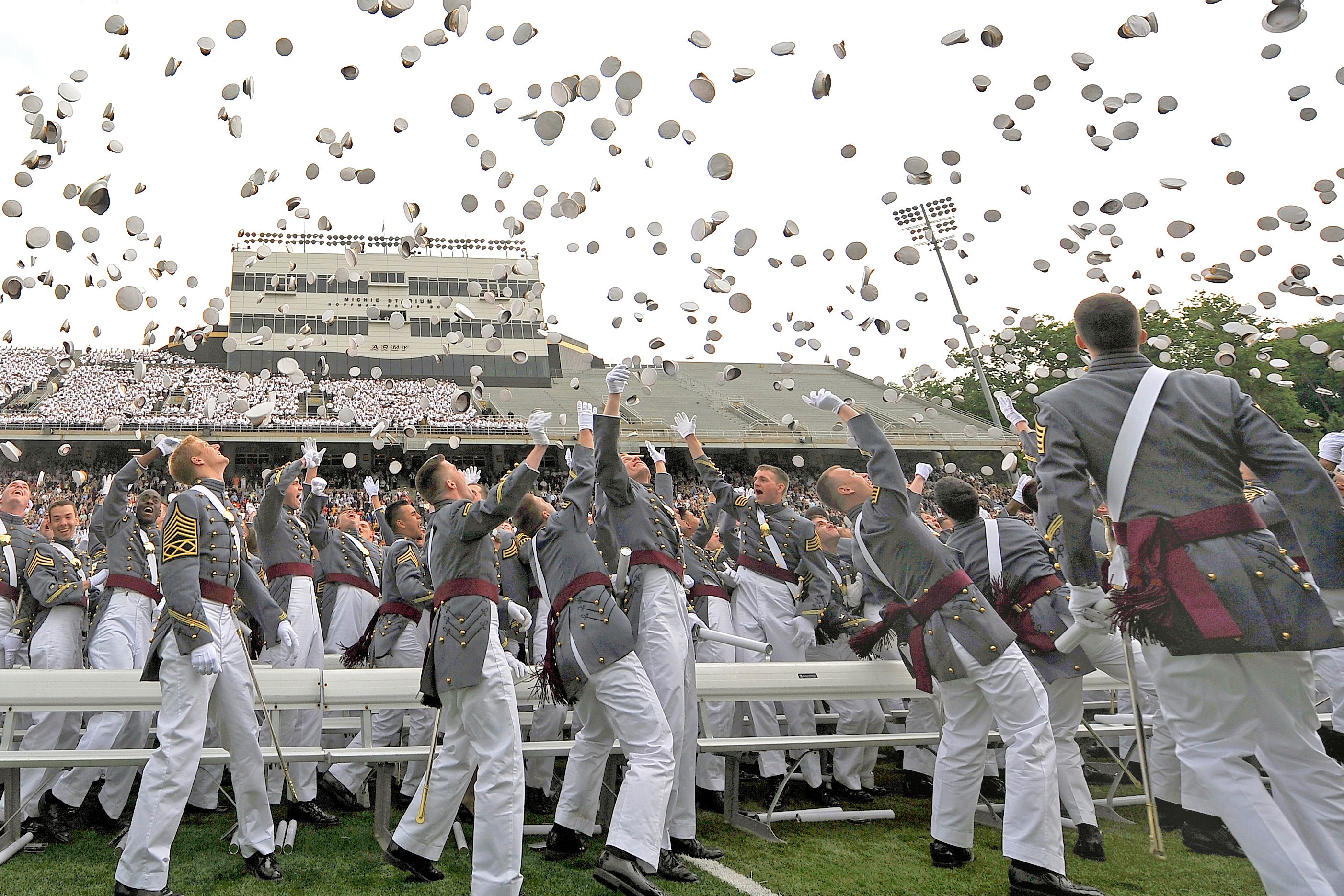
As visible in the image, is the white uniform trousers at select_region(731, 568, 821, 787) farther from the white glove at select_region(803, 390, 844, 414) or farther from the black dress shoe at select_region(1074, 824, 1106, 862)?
the white glove at select_region(803, 390, 844, 414)

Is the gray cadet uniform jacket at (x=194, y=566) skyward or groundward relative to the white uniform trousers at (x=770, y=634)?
skyward

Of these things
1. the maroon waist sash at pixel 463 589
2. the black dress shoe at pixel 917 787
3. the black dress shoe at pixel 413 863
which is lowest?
the black dress shoe at pixel 917 787

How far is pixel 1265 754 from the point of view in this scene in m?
2.74

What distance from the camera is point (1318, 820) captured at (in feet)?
8.82

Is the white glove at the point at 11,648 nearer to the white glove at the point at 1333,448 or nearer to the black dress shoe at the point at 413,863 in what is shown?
the black dress shoe at the point at 413,863

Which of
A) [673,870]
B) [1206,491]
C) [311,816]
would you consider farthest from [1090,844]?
[311,816]

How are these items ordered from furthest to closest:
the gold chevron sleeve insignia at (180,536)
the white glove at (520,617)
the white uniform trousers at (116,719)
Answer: the white uniform trousers at (116,719) < the white glove at (520,617) < the gold chevron sleeve insignia at (180,536)

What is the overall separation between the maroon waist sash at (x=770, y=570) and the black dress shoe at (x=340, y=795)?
3.18 m

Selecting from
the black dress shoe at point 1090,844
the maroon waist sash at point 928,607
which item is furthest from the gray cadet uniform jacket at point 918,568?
the black dress shoe at point 1090,844

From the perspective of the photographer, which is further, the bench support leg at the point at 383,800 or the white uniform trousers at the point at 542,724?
the white uniform trousers at the point at 542,724

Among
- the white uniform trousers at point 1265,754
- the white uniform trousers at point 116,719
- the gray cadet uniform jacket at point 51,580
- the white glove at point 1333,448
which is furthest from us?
the gray cadet uniform jacket at point 51,580

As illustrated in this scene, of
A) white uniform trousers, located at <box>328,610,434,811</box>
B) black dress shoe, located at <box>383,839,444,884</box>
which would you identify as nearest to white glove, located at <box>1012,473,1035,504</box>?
white uniform trousers, located at <box>328,610,434,811</box>

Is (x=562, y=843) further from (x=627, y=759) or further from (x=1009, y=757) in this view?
(x=1009, y=757)

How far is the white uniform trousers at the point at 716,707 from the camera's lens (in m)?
5.93
